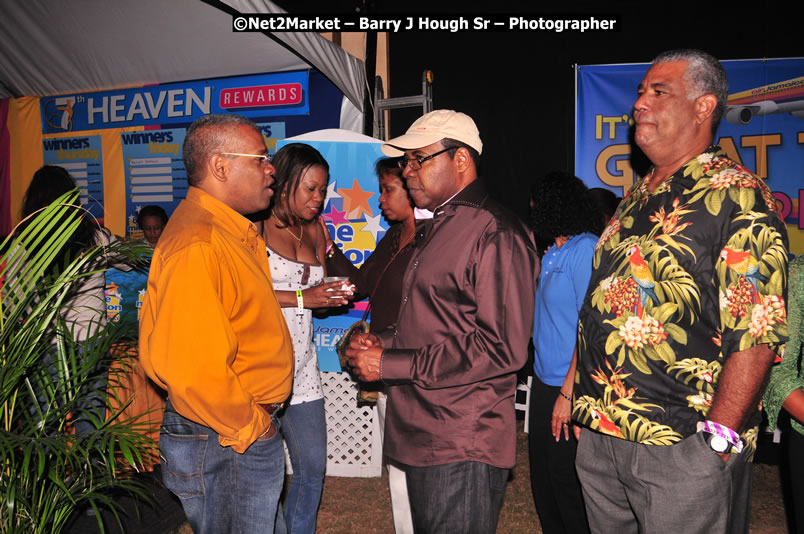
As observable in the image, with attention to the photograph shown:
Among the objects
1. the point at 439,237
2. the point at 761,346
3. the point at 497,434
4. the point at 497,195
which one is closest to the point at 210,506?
the point at 497,434

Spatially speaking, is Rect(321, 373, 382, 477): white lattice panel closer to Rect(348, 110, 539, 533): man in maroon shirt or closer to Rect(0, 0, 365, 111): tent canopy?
Rect(0, 0, 365, 111): tent canopy

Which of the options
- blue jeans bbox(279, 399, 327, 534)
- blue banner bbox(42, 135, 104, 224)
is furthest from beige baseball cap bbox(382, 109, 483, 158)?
blue banner bbox(42, 135, 104, 224)

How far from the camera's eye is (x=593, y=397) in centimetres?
179

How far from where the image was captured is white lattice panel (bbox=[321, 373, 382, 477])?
4410 millimetres

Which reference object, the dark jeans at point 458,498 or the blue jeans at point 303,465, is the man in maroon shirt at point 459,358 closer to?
the dark jeans at point 458,498

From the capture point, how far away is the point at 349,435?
14.7ft

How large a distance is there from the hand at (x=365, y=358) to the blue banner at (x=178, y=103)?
124 inches

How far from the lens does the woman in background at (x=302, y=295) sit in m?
2.74

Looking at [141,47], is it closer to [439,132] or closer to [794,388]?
[439,132]

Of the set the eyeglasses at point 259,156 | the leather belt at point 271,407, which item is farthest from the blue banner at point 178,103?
the leather belt at point 271,407

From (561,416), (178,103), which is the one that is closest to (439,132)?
(561,416)

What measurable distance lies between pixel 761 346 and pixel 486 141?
3.92 m

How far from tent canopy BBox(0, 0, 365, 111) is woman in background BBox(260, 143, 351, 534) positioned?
4.23 ft

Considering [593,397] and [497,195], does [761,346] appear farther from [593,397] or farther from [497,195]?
[497,195]
